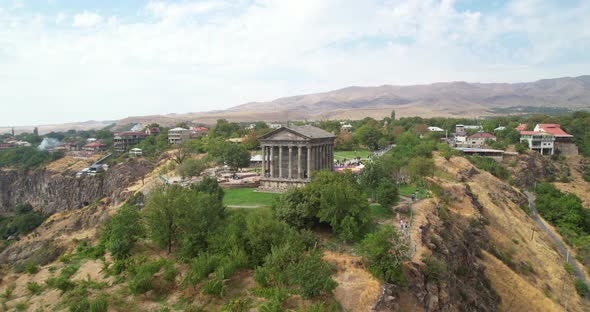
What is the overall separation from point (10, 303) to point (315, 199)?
23945 millimetres

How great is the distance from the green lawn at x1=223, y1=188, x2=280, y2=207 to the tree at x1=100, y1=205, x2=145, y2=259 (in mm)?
10832

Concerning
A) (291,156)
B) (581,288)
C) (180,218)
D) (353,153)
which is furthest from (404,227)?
(353,153)

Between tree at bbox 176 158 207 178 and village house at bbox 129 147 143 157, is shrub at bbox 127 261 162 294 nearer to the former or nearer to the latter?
tree at bbox 176 158 207 178

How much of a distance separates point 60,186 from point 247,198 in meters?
61.2

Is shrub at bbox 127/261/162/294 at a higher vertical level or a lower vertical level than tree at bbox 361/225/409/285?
lower

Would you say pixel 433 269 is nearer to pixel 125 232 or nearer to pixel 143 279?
pixel 143 279

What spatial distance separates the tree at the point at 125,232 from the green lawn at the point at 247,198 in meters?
10.8

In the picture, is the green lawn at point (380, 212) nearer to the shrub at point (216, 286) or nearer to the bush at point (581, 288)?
the shrub at point (216, 286)

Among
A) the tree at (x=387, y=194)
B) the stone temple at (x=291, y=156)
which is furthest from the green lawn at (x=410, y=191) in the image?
the stone temple at (x=291, y=156)

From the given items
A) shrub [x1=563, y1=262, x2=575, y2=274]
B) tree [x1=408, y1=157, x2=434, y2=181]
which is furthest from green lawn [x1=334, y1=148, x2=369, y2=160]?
shrub [x1=563, y1=262, x2=575, y2=274]

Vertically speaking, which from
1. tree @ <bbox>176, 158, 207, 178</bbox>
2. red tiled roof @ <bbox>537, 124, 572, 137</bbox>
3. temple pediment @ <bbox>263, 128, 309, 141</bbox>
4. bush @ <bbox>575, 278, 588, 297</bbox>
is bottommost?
bush @ <bbox>575, 278, 588, 297</bbox>

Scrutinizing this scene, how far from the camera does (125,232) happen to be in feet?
109

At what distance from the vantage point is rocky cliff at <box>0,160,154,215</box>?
81875mm

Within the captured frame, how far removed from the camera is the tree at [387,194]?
38.7m
